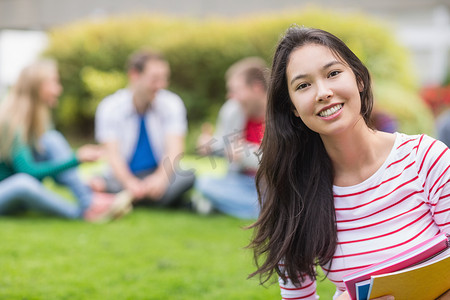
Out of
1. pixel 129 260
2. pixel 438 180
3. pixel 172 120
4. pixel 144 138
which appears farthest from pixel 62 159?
pixel 438 180

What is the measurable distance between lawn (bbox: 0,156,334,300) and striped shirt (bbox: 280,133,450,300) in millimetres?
666

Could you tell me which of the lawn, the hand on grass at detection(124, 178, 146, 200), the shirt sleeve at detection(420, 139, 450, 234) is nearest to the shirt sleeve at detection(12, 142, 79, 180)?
the lawn

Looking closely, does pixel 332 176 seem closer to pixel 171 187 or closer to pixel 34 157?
pixel 171 187

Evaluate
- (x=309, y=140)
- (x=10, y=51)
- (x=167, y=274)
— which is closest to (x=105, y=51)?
(x=10, y=51)

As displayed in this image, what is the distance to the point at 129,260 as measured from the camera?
395cm

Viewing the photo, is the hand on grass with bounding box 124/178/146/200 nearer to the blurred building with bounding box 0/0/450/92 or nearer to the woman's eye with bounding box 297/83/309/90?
the woman's eye with bounding box 297/83/309/90

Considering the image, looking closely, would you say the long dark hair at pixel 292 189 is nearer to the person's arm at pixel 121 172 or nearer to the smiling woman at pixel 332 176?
the smiling woman at pixel 332 176

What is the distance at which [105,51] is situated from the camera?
11.7 m

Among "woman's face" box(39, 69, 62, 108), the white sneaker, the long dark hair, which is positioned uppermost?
the long dark hair

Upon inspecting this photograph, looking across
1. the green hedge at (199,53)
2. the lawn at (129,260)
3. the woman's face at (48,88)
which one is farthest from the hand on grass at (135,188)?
the green hedge at (199,53)

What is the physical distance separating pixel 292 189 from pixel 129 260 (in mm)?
2204

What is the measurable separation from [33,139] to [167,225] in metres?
1.54

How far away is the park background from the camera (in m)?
3.52

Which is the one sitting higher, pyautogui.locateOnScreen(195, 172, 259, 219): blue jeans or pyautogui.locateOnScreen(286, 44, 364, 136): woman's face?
pyautogui.locateOnScreen(286, 44, 364, 136): woman's face
